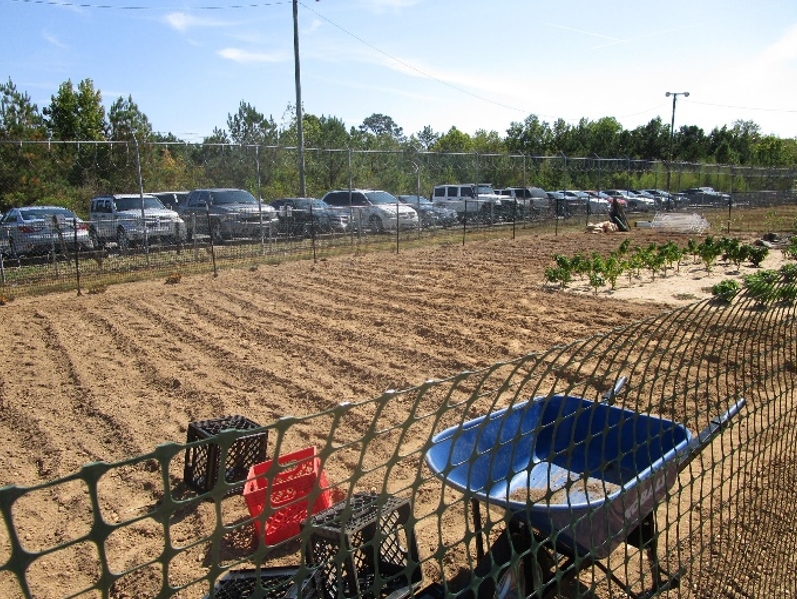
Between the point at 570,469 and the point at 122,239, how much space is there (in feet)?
49.1

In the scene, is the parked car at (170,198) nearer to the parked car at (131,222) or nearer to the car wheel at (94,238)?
the parked car at (131,222)

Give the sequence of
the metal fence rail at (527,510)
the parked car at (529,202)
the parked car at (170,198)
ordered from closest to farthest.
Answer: the metal fence rail at (527,510) → the parked car at (170,198) → the parked car at (529,202)

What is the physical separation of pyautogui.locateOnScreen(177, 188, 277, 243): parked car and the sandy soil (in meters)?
3.52

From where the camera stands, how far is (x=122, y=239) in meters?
15.5

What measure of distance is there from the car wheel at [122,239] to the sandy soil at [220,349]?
249 centimetres

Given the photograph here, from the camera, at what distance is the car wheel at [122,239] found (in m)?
15.3

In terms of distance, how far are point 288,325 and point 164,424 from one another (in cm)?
361

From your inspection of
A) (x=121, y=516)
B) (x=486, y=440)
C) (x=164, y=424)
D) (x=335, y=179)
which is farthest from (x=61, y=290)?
(x=335, y=179)

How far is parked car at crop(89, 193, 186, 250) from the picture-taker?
15391 millimetres

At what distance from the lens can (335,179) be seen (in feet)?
91.7

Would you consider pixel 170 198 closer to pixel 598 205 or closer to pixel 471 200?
pixel 471 200

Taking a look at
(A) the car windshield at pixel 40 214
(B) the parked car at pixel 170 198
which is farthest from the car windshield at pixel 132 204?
(B) the parked car at pixel 170 198

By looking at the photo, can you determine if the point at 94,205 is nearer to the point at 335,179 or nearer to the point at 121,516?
the point at 335,179

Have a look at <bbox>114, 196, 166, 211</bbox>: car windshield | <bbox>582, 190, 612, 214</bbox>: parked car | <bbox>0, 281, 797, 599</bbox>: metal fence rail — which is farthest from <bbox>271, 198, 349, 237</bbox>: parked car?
<bbox>0, 281, 797, 599</bbox>: metal fence rail
